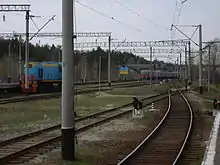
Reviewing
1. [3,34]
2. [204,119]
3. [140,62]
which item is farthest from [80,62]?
[204,119]

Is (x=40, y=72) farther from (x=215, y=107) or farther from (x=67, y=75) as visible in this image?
(x=67, y=75)

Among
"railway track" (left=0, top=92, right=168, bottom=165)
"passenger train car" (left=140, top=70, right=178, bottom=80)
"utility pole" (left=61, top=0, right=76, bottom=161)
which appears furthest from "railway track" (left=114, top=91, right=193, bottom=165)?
"passenger train car" (left=140, top=70, right=178, bottom=80)

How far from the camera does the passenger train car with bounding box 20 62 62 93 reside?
50.8 metres

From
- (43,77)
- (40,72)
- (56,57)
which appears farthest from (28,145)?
(56,57)

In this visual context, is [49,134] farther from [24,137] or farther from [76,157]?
[76,157]

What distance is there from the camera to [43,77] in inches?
2046

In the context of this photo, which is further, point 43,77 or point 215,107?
point 43,77

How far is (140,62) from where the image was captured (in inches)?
7131

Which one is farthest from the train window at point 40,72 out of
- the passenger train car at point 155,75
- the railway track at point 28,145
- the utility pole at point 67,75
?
the passenger train car at point 155,75

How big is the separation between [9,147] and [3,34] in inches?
1807

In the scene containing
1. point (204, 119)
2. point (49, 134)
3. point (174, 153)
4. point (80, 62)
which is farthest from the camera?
point (80, 62)

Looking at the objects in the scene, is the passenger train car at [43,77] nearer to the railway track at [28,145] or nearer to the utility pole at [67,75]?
the railway track at [28,145]

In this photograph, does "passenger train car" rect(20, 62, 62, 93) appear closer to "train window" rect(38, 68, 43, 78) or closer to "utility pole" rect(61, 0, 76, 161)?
"train window" rect(38, 68, 43, 78)

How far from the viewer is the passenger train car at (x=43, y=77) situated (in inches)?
1998
